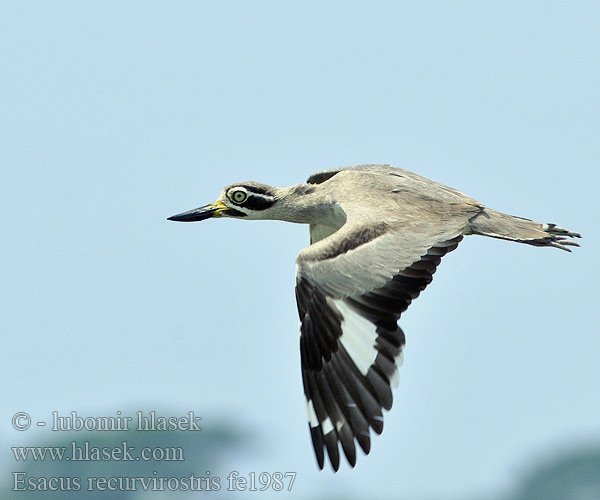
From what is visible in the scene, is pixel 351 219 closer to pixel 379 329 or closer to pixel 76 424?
pixel 379 329

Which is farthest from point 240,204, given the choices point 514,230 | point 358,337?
point 358,337

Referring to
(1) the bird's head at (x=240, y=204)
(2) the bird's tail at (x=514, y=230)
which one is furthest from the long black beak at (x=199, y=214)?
(2) the bird's tail at (x=514, y=230)

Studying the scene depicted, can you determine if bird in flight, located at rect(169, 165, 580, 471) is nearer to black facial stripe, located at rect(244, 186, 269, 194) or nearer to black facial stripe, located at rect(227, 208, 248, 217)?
black facial stripe, located at rect(244, 186, 269, 194)

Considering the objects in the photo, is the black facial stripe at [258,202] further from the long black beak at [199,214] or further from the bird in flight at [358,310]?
the bird in flight at [358,310]

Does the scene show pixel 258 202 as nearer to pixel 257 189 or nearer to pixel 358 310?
pixel 257 189

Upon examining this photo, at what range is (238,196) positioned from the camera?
14.4 m

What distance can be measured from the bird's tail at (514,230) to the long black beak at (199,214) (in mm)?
3420

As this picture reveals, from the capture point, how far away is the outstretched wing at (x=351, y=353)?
11.1 m

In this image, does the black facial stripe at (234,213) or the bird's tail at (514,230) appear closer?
the bird's tail at (514,230)

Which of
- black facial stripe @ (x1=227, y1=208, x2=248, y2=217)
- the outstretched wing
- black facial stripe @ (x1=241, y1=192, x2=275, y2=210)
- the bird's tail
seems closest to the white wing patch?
the outstretched wing

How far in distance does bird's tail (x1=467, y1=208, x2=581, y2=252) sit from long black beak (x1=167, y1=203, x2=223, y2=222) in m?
3.42

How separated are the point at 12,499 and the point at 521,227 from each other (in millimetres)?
92450

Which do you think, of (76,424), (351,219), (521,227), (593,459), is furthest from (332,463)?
(593,459)

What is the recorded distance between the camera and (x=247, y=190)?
47.1 ft
